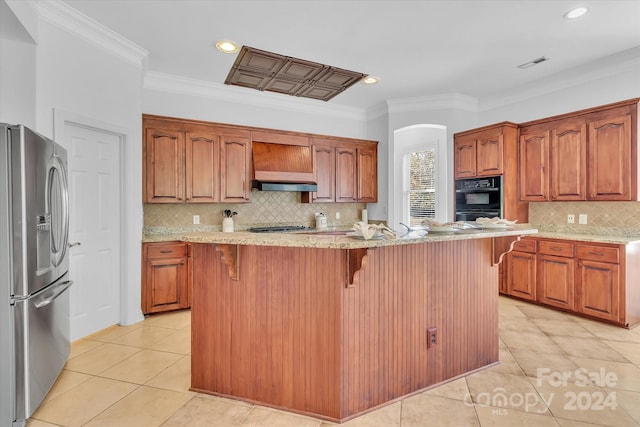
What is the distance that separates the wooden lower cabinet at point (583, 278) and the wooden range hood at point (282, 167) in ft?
10.1

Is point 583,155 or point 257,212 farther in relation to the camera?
point 257,212

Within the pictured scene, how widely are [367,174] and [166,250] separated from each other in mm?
3335

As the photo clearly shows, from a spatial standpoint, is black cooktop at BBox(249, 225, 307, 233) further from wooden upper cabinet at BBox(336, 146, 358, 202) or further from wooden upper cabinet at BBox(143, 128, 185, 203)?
wooden upper cabinet at BBox(143, 128, 185, 203)

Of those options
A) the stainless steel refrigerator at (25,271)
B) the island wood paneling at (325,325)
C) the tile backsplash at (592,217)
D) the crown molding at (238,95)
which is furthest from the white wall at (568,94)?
the stainless steel refrigerator at (25,271)

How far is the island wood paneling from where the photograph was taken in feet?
6.25

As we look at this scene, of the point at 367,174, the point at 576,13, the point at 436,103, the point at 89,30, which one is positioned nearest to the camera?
the point at 576,13

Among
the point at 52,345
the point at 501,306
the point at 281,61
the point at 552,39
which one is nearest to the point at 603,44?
the point at 552,39

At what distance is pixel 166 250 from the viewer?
3.81 metres

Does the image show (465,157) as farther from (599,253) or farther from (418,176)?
(599,253)

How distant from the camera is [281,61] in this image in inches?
150

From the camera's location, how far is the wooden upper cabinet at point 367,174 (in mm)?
5504

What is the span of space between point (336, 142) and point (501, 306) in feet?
10.8

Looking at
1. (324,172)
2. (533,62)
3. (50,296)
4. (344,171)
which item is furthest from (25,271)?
(533,62)

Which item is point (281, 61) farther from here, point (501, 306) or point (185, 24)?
point (501, 306)
